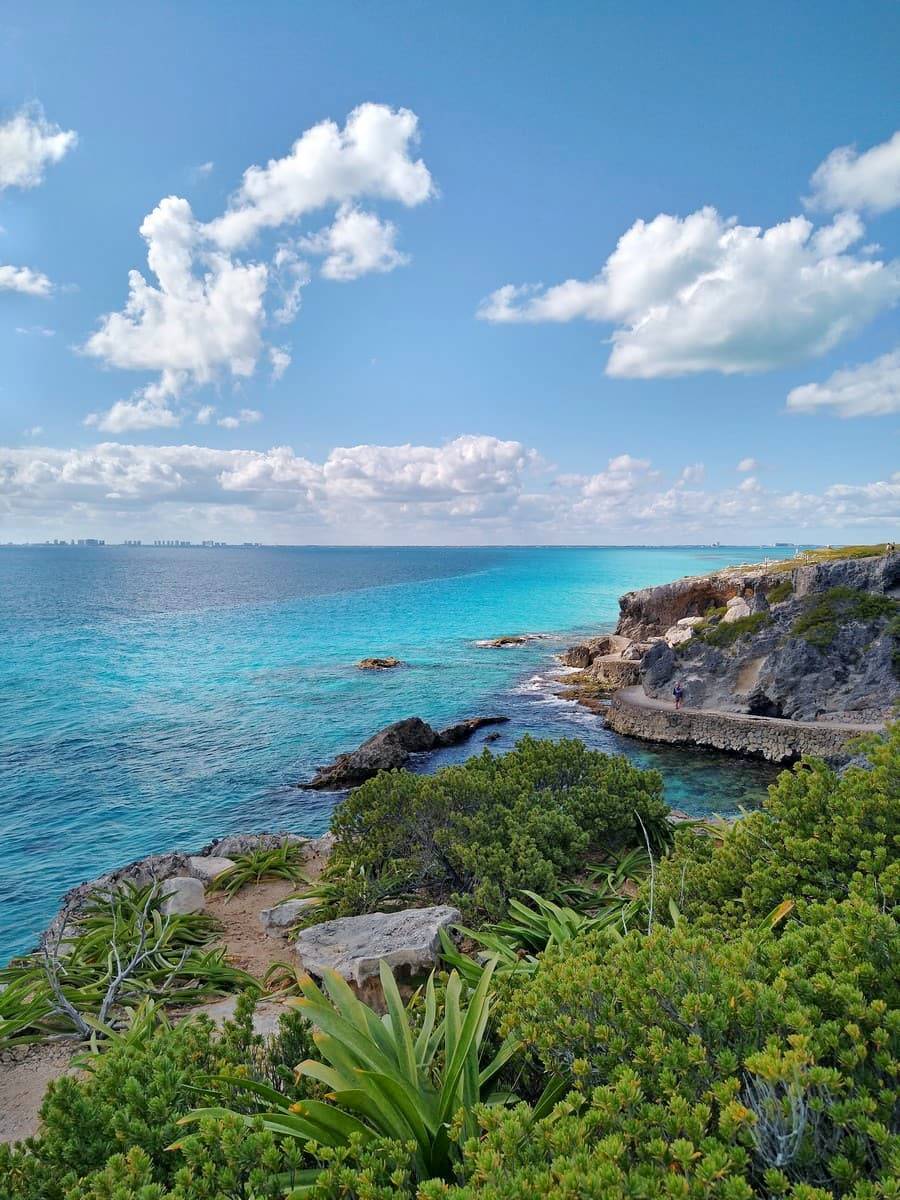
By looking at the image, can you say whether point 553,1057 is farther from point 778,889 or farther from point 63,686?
point 63,686

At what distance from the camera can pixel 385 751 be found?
25812mm

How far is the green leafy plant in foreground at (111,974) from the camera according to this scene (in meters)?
6.02

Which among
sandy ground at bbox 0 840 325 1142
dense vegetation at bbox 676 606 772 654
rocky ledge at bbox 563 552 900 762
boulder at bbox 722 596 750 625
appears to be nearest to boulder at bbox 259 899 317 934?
sandy ground at bbox 0 840 325 1142

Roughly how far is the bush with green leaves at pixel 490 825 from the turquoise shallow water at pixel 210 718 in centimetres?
1057

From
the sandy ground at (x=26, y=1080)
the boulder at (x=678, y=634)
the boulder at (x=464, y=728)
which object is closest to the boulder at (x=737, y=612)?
the boulder at (x=678, y=634)

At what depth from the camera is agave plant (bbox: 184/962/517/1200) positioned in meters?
3.00

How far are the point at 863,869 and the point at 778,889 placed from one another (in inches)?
22.4

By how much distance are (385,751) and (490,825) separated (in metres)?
18.3

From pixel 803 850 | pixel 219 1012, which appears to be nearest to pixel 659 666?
pixel 803 850

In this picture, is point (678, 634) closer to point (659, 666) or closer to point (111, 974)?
point (659, 666)

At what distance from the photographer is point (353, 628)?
228 ft

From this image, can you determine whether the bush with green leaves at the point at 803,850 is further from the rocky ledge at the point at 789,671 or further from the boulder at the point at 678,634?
the boulder at the point at 678,634

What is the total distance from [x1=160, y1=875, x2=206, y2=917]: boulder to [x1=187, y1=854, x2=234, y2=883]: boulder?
963 millimetres

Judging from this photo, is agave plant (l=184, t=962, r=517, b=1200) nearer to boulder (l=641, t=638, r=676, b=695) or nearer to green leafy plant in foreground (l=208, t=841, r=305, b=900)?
green leafy plant in foreground (l=208, t=841, r=305, b=900)
